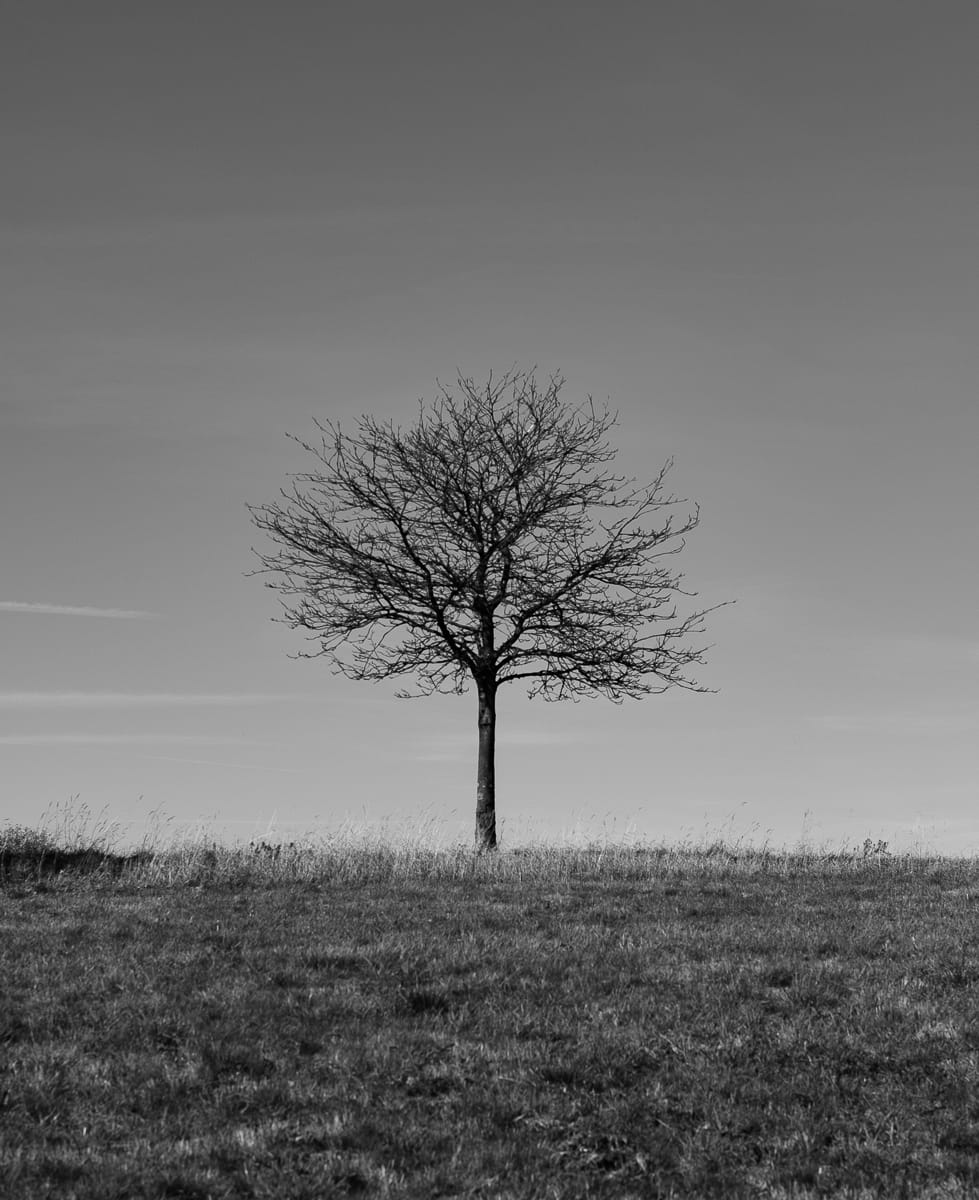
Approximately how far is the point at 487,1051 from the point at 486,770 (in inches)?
715

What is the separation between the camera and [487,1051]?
1032 cm

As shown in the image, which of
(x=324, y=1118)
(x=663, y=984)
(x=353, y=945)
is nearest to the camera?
(x=324, y=1118)

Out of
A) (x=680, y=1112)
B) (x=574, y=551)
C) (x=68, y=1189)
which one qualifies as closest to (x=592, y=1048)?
(x=680, y=1112)

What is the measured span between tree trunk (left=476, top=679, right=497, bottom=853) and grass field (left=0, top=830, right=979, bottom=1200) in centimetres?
955

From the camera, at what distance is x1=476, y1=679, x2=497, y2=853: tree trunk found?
1109 inches

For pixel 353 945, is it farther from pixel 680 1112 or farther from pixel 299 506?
pixel 299 506

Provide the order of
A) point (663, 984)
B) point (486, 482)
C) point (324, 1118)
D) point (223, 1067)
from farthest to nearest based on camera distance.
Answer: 1. point (486, 482)
2. point (663, 984)
3. point (223, 1067)
4. point (324, 1118)

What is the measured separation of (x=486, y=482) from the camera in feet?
95.2

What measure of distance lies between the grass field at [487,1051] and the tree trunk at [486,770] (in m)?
9.55

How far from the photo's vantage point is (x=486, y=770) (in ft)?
93.4

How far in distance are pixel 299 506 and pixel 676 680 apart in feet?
36.0

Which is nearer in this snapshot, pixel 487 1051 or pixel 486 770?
pixel 487 1051

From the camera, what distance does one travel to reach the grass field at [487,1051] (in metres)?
8.27

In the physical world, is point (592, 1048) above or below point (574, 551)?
below
